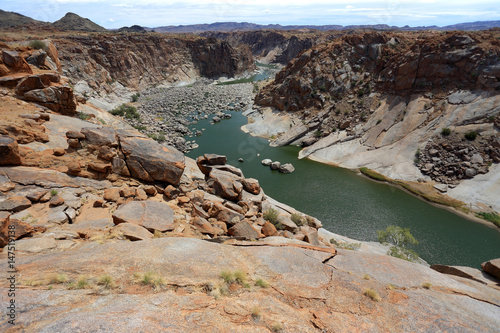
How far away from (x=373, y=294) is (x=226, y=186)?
1033cm

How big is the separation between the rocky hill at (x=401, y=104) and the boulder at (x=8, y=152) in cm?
3843

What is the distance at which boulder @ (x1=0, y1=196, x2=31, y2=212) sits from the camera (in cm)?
884

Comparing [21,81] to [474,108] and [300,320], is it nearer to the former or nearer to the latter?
[300,320]

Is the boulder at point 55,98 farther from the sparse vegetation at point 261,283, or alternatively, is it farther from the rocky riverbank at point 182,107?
the rocky riverbank at point 182,107

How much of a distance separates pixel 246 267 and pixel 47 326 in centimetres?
473

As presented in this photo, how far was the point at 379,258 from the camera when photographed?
9.93 meters

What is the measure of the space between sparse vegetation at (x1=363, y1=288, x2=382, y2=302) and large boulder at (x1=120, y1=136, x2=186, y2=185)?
34.0 feet

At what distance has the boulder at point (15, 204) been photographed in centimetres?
884

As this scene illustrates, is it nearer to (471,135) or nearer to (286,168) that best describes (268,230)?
(286,168)

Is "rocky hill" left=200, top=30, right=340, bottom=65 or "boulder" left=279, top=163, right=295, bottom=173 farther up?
"rocky hill" left=200, top=30, right=340, bottom=65

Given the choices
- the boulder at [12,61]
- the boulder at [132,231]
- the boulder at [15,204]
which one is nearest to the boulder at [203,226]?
the boulder at [132,231]

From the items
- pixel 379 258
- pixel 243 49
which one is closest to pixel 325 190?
pixel 379 258

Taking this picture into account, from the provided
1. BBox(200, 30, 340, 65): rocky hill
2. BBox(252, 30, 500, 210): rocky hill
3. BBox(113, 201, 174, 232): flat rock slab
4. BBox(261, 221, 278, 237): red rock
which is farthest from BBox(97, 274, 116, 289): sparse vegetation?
BBox(200, 30, 340, 65): rocky hill

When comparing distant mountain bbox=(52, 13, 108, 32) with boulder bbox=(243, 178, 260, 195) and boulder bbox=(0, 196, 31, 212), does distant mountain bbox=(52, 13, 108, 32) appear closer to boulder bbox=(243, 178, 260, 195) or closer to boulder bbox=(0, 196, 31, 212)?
boulder bbox=(243, 178, 260, 195)
